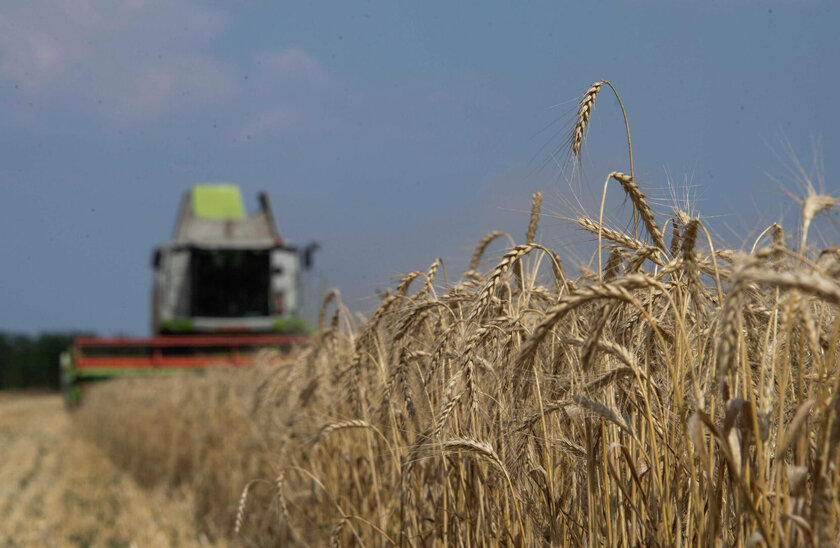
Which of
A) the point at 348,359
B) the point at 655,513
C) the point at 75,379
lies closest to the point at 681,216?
the point at 655,513

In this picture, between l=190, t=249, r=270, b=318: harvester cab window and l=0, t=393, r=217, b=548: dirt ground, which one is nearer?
l=0, t=393, r=217, b=548: dirt ground

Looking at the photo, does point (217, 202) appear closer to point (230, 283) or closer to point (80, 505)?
point (230, 283)

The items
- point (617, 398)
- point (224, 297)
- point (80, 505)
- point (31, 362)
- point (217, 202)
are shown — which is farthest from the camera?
point (31, 362)

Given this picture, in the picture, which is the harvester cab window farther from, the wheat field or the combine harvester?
the wheat field

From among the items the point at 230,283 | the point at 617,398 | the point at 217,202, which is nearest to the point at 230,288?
the point at 230,283

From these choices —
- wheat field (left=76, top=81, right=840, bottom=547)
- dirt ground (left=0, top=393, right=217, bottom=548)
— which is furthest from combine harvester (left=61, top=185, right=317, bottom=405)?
wheat field (left=76, top=81, right=840, bottom=547)

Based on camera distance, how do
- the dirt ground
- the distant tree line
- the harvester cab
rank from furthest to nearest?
the distant tree line
the harvester cab
the dirt ground

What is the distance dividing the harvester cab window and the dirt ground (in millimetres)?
4025

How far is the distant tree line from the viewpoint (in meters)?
37.9

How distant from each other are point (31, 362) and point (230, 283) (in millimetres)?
25709

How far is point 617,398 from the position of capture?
222 centimetres

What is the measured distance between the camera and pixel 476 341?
2092 millimetres

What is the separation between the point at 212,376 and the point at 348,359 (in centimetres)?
500

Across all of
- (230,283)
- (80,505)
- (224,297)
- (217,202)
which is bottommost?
(80,505)
